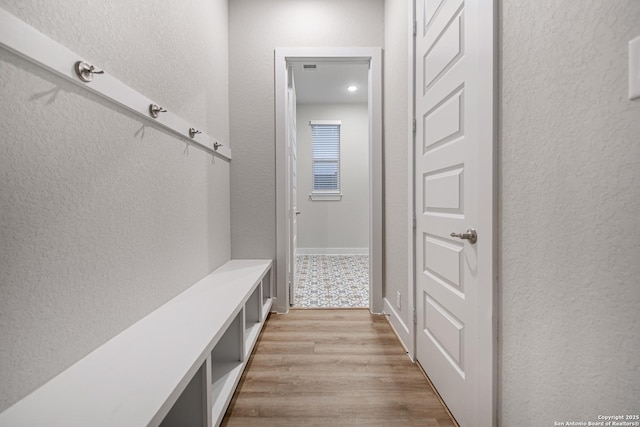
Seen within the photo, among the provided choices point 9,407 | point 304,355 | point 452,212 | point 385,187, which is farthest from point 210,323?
point 385,187

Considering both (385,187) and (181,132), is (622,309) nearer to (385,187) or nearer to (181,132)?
(181,132)

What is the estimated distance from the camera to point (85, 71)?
94 cm

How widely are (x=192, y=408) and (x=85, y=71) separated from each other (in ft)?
3.99

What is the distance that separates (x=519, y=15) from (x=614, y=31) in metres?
0.37

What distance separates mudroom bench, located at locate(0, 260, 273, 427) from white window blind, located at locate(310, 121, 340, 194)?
4.01 metres

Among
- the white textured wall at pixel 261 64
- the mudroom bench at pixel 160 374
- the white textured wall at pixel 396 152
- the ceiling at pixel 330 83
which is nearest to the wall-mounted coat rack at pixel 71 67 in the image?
the mudroom bench at pixel 160 374

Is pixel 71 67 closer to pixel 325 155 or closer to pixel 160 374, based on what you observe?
pixel 160 374

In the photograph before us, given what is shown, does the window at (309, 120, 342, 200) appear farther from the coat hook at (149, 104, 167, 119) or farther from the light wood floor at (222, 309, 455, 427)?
the coat hook at (149, 104, 167, 119)

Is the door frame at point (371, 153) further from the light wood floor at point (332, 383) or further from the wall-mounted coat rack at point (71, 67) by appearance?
the wall-mounted coat rack at point (71, 67)

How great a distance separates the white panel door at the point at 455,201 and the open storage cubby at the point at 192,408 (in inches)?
40.9

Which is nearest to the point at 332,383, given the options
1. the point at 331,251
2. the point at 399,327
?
the point at 399,327

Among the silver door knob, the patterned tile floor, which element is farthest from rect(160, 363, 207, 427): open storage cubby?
the patterned tile floor

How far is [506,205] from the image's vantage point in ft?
3.34

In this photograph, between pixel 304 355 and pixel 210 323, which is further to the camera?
pixel 304 355
